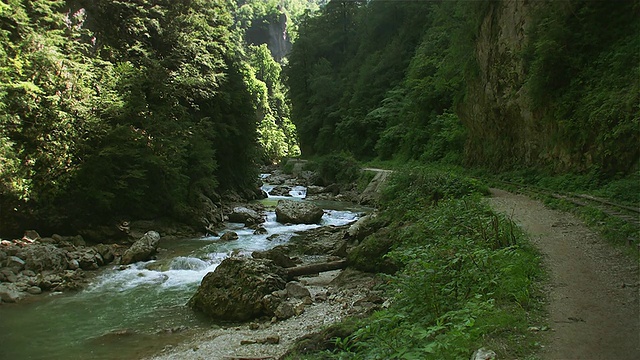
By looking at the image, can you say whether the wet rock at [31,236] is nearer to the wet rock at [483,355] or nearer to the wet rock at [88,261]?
the wet rock at [88,261]

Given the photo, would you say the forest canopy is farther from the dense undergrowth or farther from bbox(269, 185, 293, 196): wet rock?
the dense undergrowth

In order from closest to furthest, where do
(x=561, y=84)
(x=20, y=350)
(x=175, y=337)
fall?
(x=20, y=350) < (x=175, y=337) < (x=561, y=84)

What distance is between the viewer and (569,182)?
32.9 ft

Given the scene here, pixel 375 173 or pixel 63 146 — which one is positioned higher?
pixel 63 146

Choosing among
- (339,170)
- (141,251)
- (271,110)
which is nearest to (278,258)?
(141,251)

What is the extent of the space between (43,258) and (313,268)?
739 cm

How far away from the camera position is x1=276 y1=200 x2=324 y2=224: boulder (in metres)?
17.4

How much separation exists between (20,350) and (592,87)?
14077 mm

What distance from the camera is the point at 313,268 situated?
33.0 ft

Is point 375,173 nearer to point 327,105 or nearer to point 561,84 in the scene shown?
point 561,84

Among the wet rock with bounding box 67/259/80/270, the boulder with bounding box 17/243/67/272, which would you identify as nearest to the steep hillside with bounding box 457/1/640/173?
the wet rock with bounding box 67/259/80/270

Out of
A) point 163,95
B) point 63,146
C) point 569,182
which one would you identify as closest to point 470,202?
point 569,182

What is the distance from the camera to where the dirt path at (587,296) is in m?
3.16

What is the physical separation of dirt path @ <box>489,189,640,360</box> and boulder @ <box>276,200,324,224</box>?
11.2 m
